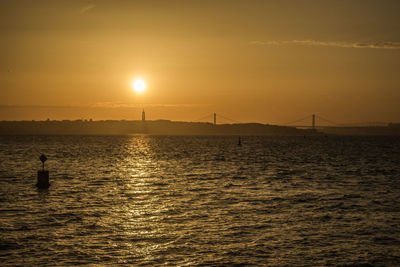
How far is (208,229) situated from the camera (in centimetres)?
1845

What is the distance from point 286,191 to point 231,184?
563 cm

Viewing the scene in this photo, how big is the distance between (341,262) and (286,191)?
1753 cm

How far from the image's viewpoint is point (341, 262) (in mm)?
14266

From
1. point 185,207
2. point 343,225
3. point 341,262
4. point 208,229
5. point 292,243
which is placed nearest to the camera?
point 341,262

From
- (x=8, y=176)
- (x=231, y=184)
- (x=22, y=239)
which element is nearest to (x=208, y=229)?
(x=22, y=239)

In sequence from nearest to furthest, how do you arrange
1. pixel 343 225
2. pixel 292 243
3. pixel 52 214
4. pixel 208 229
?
1. pixel 292 243
2. pixel 208 229
3. pixel 343 225
4. pixel 52 214

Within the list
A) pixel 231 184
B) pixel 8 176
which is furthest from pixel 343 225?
pixel 8 176

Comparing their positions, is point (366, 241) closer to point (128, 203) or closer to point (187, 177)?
point (128, 203)

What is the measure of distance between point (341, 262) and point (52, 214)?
46.7 feet

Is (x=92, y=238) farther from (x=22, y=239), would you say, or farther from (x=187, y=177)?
(x=187, y=177)

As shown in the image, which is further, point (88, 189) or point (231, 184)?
point (231, 184)

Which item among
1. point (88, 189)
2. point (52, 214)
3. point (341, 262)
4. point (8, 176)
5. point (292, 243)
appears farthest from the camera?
point (8, 176)

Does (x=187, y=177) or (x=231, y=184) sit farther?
(x=187, y=177)

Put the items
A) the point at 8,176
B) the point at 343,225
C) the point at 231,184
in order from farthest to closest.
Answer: the point at 8,176 → the point at 231,184 → the point at 343,225
